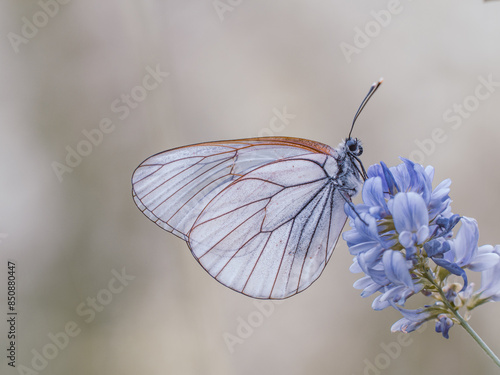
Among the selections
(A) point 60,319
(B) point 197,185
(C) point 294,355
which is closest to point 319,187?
(B) point 197,185

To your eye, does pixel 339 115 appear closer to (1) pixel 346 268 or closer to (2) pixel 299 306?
(1) pixel 346 268

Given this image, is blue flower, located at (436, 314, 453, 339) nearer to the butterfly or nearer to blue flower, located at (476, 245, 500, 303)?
blue flower, located at (476, 245, 500, 303)

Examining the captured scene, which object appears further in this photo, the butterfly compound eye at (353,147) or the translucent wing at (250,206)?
the translucent wing at (250,206)

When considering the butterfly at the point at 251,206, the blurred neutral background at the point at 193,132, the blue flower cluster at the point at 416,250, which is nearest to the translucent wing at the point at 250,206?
the butterfly at the point at 251,206

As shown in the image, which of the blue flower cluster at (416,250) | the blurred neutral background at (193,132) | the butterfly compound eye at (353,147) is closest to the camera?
the blue flower cluster at (416,250)

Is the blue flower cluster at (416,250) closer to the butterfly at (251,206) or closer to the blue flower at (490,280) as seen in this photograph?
the blue flower at (490,280)

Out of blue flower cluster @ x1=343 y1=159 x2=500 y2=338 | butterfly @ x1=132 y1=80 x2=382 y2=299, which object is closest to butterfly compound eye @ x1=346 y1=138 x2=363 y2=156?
butterfly @ x1=132 y1=80 x2=382 y2=299

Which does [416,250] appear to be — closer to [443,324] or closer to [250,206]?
[443,324]

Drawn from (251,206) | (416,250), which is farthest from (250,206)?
(416,250)
